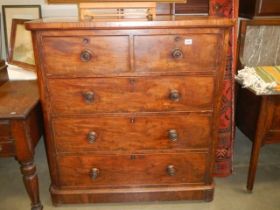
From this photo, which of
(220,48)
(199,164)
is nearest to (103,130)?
(199,164)

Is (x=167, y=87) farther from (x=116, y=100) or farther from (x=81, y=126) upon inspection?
(x=81, y=126)

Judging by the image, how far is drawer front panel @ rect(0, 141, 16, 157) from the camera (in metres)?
1.35

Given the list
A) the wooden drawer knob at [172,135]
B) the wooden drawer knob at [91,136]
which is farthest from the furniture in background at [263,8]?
the wooden drawer knob at [91,136]

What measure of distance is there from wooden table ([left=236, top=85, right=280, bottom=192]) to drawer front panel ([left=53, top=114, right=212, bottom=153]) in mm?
325

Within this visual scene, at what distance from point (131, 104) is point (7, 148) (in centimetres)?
65

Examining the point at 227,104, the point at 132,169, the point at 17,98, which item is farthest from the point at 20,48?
the point at 227,104

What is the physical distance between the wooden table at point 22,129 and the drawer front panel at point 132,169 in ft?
0.57

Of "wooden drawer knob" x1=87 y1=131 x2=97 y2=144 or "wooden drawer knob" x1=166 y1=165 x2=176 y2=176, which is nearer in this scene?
"wooden drawer knob" x1=87 y1=131 x2=97 y2=144

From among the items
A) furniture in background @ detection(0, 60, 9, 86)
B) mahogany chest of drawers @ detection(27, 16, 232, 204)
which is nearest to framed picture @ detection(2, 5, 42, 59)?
furniture in background @ detection(0, 60, 9, 86)

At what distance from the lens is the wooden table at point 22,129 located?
131cm

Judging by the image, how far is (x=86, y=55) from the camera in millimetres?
1276

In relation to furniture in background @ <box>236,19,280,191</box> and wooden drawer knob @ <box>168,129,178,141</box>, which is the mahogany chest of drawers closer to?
wooden drawer knob @ <box>168,129,178,141</box>

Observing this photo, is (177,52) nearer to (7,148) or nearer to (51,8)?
(7,148)

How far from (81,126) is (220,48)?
802 mm
